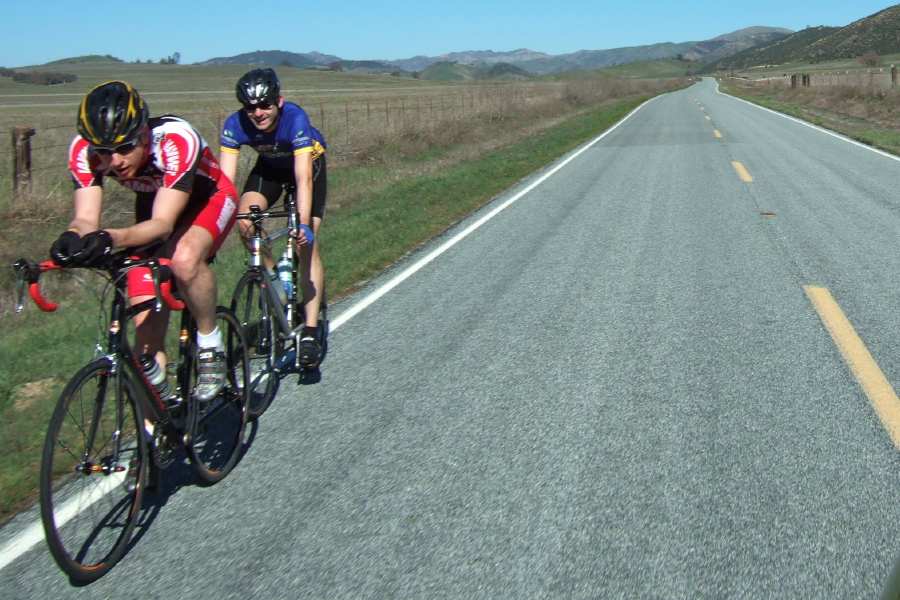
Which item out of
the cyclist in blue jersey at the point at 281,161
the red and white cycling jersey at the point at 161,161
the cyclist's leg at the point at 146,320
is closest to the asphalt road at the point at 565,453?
the cyclist in blue jersey at the point at 281,161

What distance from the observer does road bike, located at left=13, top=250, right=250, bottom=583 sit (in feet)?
9.29

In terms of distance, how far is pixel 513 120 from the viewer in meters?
31.0

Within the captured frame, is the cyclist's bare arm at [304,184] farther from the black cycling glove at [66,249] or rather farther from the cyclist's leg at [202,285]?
the black cycling glove at [66,249]

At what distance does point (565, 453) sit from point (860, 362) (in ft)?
7.28

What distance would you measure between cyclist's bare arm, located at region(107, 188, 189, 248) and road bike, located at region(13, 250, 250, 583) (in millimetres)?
101

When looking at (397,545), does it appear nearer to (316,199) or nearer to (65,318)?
(316,199)

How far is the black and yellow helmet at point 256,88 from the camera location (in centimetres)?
454

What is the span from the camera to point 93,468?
9.80 feet

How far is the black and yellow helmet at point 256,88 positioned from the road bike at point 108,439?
5.07 ft

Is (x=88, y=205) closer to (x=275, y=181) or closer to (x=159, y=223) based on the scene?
(x=159, y=223)

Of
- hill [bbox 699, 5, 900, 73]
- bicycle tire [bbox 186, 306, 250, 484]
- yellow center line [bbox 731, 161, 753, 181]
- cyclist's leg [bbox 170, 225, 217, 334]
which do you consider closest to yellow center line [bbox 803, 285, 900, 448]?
bicycle tire [bbox 186, 306, 250, 484]

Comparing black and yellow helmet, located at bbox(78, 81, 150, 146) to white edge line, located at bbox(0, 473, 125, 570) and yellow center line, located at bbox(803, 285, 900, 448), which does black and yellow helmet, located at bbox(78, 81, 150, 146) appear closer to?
white edge line, located at bbox(0, 473, 125, 570)

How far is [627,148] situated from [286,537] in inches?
690

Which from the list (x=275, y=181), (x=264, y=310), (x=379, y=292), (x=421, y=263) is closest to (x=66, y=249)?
(x=264, y=310)
